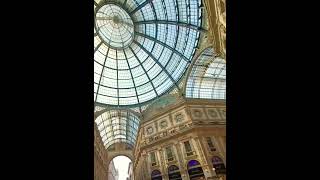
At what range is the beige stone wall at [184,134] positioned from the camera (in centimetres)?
3628

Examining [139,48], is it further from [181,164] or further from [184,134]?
[181,164]

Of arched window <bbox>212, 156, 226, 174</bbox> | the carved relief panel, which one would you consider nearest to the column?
arched window <bbox>212, 156, 226, 174</bbox>

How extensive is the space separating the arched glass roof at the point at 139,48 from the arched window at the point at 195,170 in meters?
15.4

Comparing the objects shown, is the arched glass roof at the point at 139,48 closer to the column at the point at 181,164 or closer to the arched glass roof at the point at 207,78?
the arched glass roof at the point at 207,78

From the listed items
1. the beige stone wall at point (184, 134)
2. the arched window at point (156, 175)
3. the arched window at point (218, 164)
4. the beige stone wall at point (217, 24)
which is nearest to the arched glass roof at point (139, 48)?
the beige stone wall at point (184, 134)

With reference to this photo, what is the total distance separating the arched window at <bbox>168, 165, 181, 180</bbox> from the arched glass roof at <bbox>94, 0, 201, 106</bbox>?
50.2 ft

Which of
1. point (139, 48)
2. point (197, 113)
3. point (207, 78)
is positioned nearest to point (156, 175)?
point (197, 113)

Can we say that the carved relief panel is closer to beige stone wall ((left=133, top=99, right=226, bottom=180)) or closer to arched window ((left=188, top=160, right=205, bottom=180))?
beige stone wall ((left=133, top=99, right=226, bottom=180))

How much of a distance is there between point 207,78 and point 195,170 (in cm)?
1774

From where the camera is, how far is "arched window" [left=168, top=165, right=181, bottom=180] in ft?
119

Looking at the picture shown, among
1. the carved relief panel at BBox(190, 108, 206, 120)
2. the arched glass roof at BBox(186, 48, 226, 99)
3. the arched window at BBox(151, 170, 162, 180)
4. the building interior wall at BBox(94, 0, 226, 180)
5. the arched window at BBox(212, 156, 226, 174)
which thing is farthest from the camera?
the arched glass roof at BBox(186, 48, 226, 99)

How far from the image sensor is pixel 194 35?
39844 mm
